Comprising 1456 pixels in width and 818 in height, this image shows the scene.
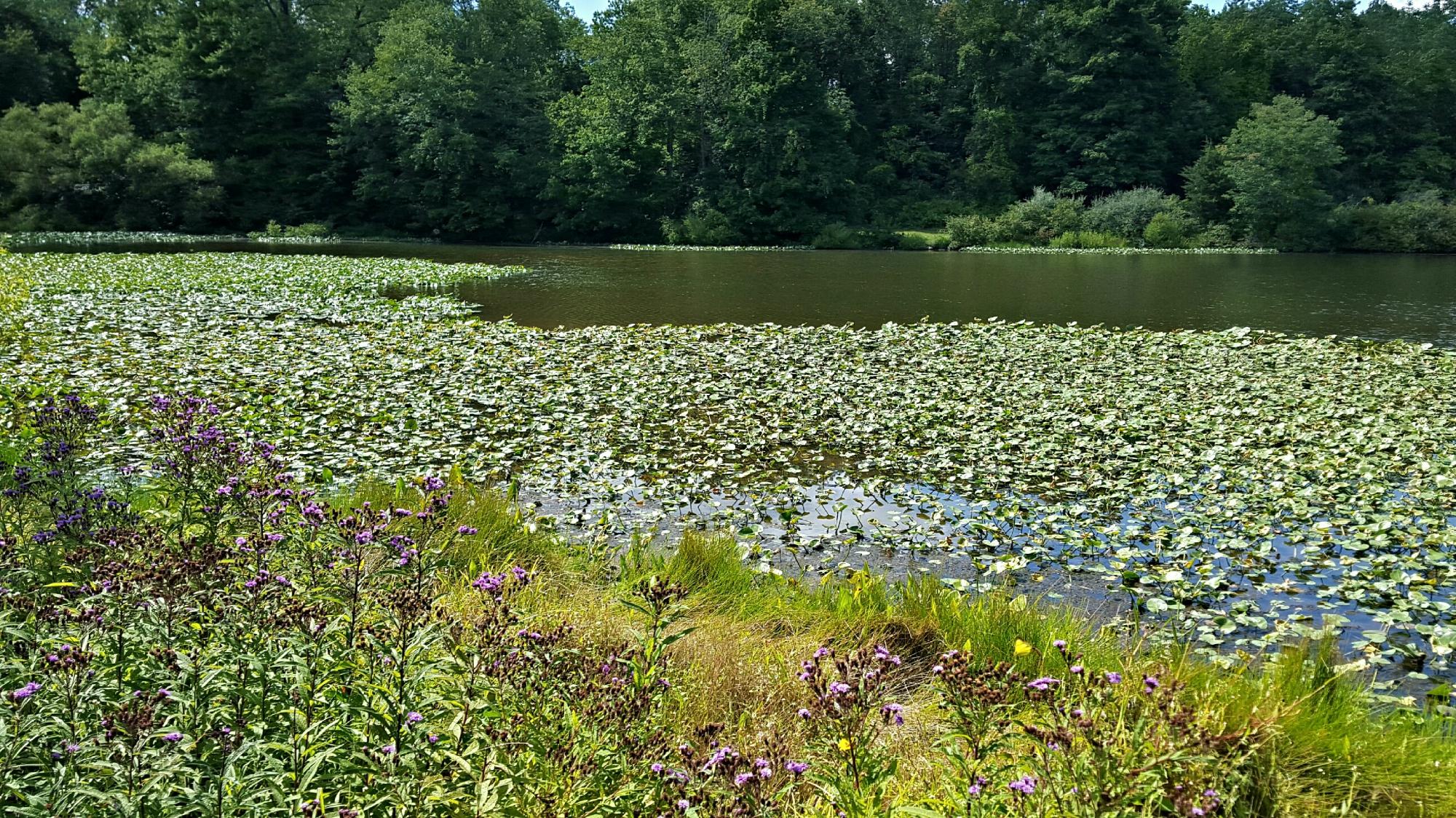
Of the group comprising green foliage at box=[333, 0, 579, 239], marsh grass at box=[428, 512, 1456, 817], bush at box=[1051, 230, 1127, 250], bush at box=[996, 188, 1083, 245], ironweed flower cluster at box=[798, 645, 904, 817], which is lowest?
marsh grass at box=[428, 512, 1456, 817]

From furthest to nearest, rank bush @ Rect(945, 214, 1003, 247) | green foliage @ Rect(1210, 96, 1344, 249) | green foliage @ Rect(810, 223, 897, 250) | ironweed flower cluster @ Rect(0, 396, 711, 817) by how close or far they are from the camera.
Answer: green foliage @ Rect(810, 223, 897, 250), bush @ Rect(945, 214, 1003, 247), green foliage @ Rect(1210, 96, 1344, 249), ironweed flower cluster @ Rect(0, 396, 711, 817)

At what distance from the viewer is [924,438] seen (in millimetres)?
8516

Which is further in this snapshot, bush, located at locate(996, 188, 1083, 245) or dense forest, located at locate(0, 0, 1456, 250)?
bush, located at locate(996, 188, 1083, 245)

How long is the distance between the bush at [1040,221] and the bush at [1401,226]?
40.1ft

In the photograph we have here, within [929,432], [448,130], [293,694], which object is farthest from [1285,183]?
[293,694]

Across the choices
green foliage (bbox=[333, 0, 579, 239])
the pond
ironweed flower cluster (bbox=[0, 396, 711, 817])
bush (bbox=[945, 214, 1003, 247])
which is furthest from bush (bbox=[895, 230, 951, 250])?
ironweed flower cluster (bbox=[0, 396, 711, 817])

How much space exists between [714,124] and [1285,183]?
29.8m

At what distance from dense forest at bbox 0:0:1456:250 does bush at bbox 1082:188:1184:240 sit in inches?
6.0

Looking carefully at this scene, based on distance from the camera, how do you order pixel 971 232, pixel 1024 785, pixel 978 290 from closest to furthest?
1. pixel 1024 785
2. pixel 978 290
3. pixel 971 232

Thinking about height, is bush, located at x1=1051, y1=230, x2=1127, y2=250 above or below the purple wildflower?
above

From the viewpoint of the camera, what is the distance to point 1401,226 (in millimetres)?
42125

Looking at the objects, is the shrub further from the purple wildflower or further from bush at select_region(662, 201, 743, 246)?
the purple wildflower

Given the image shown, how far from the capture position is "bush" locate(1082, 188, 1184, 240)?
151 ft

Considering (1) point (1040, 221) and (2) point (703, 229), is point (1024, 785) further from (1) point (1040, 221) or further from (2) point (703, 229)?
(1) point (1040, 221)
